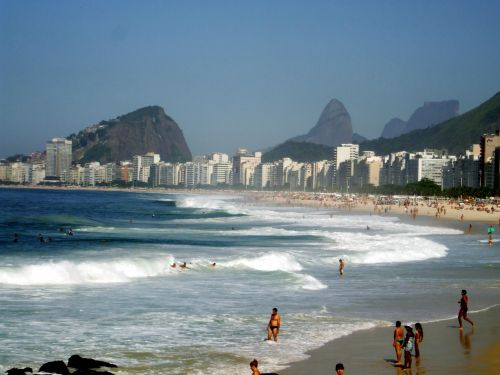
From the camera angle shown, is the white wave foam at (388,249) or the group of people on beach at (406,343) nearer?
the group of people on beach at (406,343)

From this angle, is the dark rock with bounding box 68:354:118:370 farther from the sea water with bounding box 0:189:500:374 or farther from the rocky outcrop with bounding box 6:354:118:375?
the sea water with bounding box 0:189:500:374

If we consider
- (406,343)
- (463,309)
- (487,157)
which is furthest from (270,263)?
(487,157)

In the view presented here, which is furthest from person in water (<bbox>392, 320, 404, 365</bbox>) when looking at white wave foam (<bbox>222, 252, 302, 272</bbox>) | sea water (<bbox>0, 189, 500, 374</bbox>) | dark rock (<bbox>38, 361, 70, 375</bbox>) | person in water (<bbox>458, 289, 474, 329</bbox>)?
white wave foam (<bbox>222, 252, 302, 272</bbox>)

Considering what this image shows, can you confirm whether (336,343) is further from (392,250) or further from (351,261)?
(392,250)

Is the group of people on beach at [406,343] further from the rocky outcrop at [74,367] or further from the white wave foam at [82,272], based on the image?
the white wave foam at [82,272]

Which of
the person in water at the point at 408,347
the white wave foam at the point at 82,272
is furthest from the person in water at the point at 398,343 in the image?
the white wave foam at the point at 82,272

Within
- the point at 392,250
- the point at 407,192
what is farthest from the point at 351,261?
the point at 407,192
